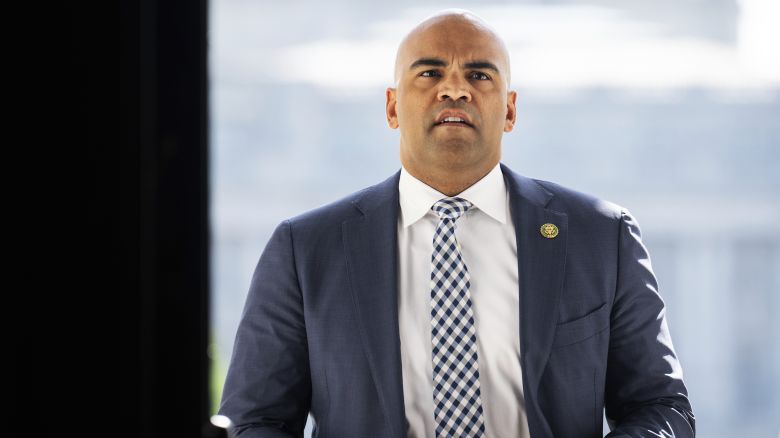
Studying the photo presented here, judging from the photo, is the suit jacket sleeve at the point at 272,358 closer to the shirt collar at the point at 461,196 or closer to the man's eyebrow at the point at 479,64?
the shirt collar at the point at 461,196

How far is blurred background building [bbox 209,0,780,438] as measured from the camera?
26.0 ft

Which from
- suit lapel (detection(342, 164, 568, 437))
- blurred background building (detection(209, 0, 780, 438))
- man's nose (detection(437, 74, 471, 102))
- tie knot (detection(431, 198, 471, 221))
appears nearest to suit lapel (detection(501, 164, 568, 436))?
suit lapel (detection(342, 164, 568, 437))

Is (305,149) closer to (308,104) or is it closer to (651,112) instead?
(308,104)

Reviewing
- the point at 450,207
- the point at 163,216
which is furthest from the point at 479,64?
the point at 163,216

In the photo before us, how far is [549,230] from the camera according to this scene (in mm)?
1795

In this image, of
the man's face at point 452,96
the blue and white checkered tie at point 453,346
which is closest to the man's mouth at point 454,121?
the man's face at point 452,96

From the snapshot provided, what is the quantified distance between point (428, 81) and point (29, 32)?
54.0 inches

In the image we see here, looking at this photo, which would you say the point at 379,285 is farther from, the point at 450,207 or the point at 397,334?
the point at 450,207

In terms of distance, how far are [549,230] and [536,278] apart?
0.38ft

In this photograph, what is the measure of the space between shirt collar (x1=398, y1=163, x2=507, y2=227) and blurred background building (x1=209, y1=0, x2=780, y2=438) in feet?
19.5

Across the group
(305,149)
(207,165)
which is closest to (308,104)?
(305,149)

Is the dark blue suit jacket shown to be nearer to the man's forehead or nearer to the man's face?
the man's face

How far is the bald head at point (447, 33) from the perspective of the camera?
185 centimetres

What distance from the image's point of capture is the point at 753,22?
802 centimetres
